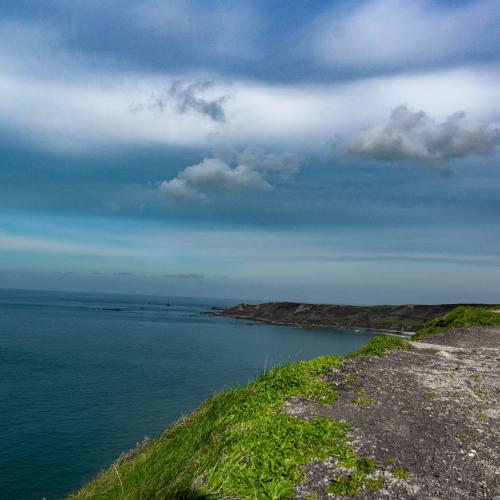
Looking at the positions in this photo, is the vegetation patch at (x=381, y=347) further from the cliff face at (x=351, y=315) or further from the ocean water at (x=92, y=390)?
the cliff face at (x=351, y=315)

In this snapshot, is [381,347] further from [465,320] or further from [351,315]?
[351,315]

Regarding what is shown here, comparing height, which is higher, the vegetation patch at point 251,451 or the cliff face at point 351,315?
the vegetation patch at point 251,451

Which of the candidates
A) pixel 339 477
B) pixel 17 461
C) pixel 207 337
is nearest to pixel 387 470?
pixel 339 477

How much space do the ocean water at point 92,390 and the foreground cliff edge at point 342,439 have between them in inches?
87.6

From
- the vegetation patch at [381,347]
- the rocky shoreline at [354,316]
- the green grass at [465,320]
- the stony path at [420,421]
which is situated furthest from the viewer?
the rocky shoreline at [354,316]

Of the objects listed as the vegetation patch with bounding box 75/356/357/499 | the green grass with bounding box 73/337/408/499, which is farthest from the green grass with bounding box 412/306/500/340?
the vegetation patch with bounding box 75/356/357/499

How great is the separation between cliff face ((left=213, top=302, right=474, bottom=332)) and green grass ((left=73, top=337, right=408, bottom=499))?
3875 inches

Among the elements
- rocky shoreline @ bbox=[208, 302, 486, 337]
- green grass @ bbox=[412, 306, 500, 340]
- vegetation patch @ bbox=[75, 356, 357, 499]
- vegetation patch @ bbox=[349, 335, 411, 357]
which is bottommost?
rocky shoreline @ bbox=[208, 302, 486, 337]

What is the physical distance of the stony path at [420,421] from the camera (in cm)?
628

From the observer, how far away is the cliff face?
106 metres

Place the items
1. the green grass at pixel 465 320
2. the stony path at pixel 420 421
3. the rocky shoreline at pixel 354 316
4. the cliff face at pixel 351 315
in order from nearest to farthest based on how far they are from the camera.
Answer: the stony path at pixel 420 421
the green grass at pixel 465 320
the rocky shoreline at pixel 354 316
the cliff face at pixel 351 315

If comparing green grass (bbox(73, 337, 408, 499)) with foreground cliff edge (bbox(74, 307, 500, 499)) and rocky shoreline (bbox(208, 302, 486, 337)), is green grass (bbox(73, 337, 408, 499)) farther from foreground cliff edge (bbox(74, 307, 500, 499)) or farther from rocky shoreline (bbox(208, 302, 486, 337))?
rocky shoreline (bbox(208, 302, 486, 337))

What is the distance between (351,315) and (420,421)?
119 metres

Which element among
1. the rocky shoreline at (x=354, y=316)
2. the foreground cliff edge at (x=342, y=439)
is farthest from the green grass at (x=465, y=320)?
the rocky shoreline at (x=354, y=316)
